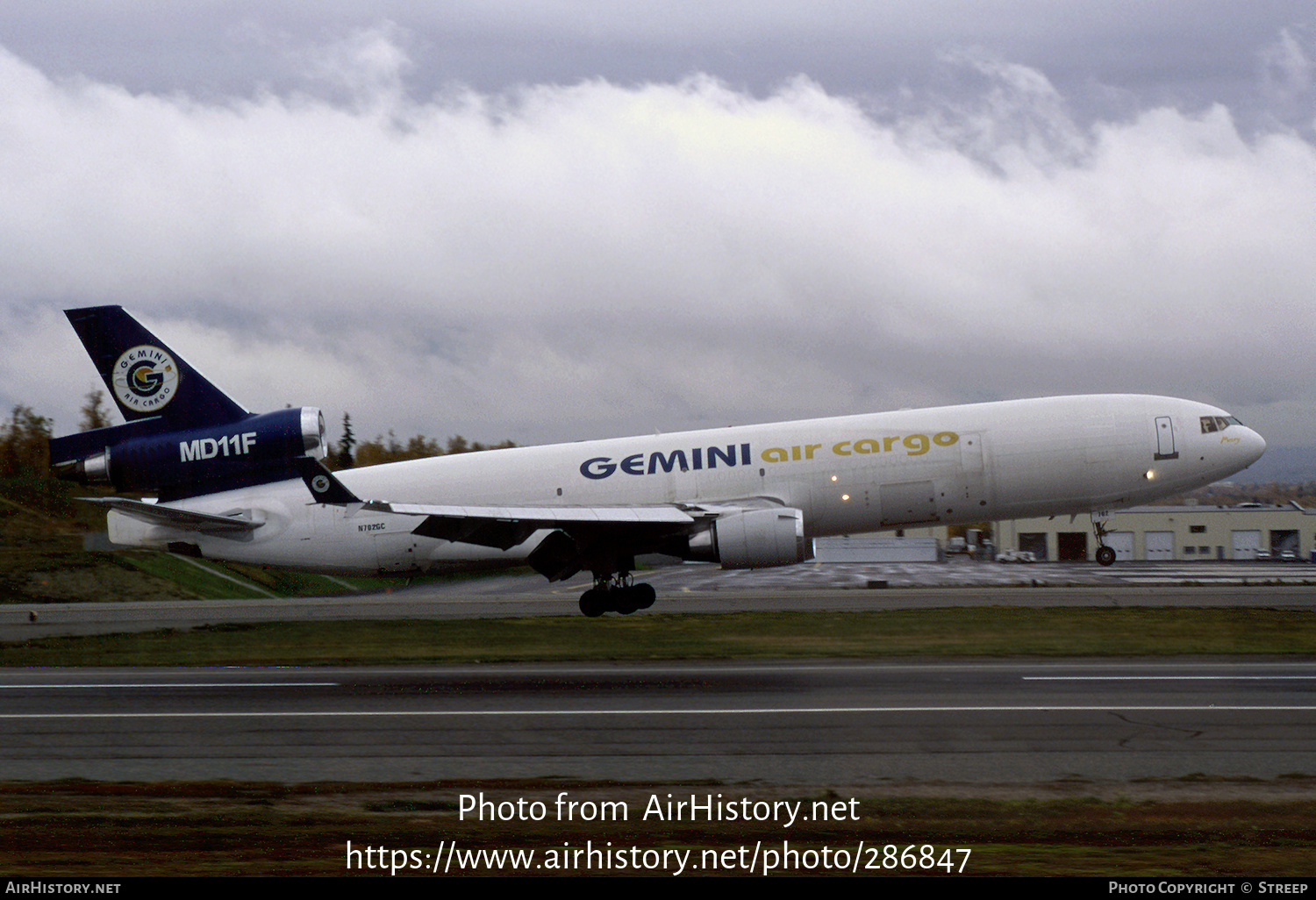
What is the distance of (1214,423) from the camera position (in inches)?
1088

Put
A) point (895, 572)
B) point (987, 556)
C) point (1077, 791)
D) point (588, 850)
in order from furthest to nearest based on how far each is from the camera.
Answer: point (987, 556) < point (895, 572) < point (1077, 791) < point (588, 850)

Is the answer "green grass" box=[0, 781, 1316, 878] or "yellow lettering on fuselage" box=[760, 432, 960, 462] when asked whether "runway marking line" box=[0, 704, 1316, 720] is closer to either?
"green grass" box=[0, 781, 1316, 878]

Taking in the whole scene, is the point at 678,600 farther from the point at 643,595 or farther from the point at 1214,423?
the point at 1214,423

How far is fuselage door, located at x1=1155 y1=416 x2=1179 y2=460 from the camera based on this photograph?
89.0 ft

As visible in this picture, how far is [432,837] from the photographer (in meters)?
9.76

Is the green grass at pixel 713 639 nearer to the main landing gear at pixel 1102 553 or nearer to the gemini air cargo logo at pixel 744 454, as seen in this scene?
the main landing gear at pixel 1102 553

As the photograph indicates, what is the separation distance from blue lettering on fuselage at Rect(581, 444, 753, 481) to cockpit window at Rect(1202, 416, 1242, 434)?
1174 cm

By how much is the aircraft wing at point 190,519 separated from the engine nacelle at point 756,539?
12354 mm

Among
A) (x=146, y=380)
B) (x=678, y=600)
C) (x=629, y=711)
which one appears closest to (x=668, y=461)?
(x=678, y=600)

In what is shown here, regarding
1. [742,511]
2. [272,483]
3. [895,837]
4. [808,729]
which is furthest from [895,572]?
[895,837]

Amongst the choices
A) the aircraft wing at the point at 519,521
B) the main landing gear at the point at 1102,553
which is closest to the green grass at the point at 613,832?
the aircraft wing at the point at 519,521

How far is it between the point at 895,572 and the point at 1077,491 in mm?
34926
